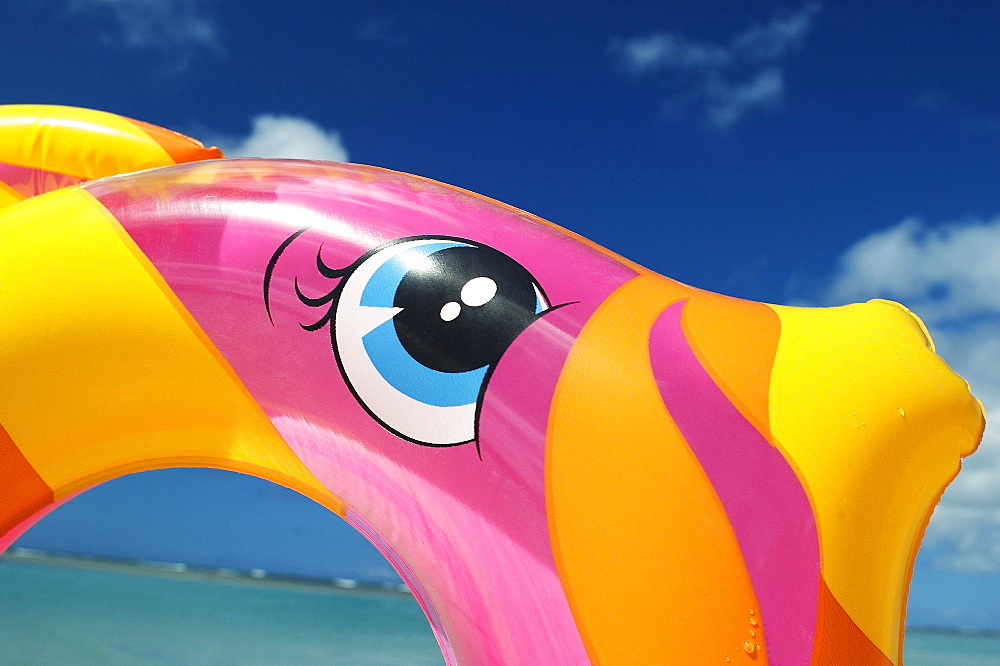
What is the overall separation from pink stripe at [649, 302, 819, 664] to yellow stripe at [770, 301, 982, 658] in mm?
26

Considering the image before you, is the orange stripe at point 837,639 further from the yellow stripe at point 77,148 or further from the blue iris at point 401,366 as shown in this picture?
the yellow stripe at point 77,148

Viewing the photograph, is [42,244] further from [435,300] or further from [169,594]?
[169,594]

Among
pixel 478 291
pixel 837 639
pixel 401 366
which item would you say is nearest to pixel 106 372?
pixel 401 366

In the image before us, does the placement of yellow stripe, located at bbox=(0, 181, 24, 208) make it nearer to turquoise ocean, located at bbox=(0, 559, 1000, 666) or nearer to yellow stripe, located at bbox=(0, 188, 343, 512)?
yellow stripe, located at bbox=(0, 188, 343, 512)

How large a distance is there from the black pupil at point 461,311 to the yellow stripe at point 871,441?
0.37 metres

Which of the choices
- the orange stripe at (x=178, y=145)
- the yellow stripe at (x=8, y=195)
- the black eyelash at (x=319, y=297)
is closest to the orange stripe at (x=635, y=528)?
the black eyelash at (x=319, y=297)

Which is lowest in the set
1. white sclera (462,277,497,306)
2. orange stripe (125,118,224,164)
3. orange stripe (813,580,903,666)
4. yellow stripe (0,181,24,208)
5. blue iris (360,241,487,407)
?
orange stripe (813,580,903,666)

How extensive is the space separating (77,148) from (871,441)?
1550mm

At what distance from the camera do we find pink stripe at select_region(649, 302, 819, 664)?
3.13 feet

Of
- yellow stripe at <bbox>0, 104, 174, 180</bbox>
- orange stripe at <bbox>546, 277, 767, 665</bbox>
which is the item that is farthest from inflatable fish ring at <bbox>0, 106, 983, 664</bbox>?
yellow stripe at <bbox>0, 104, 174, 180</bbox>

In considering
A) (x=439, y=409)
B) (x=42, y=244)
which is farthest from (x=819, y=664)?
(x=42, y=244)

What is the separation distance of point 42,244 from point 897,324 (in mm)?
1265

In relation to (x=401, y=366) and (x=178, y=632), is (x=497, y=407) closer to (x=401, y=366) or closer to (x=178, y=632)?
(x=401, y=366)

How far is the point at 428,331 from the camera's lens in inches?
43.3
